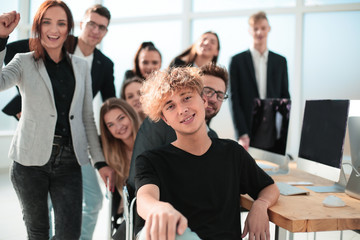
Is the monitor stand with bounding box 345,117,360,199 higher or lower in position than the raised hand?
lower

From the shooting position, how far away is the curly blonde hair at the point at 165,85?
1484 mm

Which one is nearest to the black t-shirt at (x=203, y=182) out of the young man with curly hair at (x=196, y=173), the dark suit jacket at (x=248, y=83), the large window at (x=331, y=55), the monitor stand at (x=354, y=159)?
the young man with curly hair at (x=196, y=173)

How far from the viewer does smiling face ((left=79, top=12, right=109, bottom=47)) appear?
2.72 m

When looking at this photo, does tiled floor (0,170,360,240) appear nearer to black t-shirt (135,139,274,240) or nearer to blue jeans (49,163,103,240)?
blue jeans (49,163,103,240)

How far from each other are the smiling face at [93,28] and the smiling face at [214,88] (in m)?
1.13

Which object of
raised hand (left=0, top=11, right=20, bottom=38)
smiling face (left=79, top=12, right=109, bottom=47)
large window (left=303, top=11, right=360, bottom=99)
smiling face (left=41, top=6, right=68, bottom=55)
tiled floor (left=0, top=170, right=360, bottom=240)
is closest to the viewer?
raised hand (left=0, top=11, right=20, bottom=38)

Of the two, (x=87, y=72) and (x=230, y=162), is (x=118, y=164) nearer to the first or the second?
(x=87, y=72)

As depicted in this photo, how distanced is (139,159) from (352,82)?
4.53 meters

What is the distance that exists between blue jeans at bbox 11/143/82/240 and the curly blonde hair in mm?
658

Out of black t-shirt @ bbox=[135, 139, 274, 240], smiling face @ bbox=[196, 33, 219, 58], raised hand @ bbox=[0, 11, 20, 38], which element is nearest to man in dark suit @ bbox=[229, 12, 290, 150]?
smiling face @ bbox=[196, 33, 219, 58]

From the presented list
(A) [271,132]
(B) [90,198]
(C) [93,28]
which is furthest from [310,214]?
(C) [93,28]

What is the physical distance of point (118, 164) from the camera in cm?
248

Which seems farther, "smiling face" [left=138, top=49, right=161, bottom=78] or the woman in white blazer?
"smiling face" [left=138, top=49, right=161, bottom=78]

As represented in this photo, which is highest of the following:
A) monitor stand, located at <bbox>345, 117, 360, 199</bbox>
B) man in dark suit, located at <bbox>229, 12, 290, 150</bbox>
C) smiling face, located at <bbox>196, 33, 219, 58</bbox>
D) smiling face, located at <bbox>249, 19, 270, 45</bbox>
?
smiling face, located at <bbox>249, 19, 270, 45</bbox>
